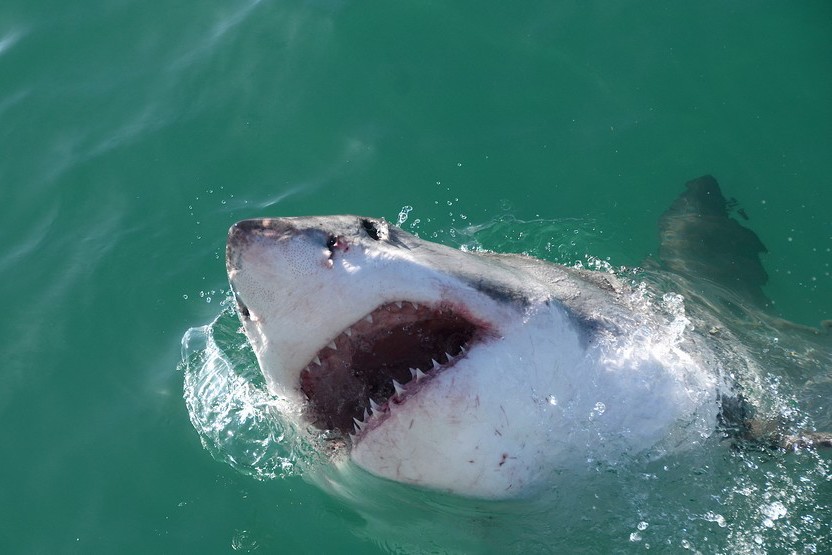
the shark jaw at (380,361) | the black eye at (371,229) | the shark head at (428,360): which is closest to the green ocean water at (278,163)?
the shark jaw at (380,361)

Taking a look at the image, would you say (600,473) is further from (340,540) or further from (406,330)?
(340,540)

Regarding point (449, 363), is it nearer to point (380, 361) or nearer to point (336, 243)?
point (380, 361)

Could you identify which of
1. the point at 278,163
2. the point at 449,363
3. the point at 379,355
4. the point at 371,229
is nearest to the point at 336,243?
the point at 371,229

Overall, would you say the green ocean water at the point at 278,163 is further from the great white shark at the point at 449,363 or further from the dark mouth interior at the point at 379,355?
the great white shark at the point at 449,363

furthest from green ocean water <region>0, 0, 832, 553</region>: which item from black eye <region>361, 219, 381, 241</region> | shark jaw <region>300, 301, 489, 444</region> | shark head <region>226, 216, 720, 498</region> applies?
black eye <region>361, 219, 381, 241</region>

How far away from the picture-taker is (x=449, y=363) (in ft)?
8.58

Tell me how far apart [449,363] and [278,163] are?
3720 mm

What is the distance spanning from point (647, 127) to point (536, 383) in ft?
12.1

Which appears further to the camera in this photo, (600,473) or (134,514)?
(134,514)

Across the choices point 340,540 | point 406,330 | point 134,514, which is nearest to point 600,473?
point 406,330

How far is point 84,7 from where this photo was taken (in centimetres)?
722

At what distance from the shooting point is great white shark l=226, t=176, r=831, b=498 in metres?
2.59

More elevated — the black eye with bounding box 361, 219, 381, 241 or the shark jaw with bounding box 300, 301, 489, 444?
the black eye with bounding box 361, 219, 381, 241

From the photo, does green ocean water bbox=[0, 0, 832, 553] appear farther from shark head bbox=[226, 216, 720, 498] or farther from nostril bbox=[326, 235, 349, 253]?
nostril bbox=[326, 235, 349, 253]
